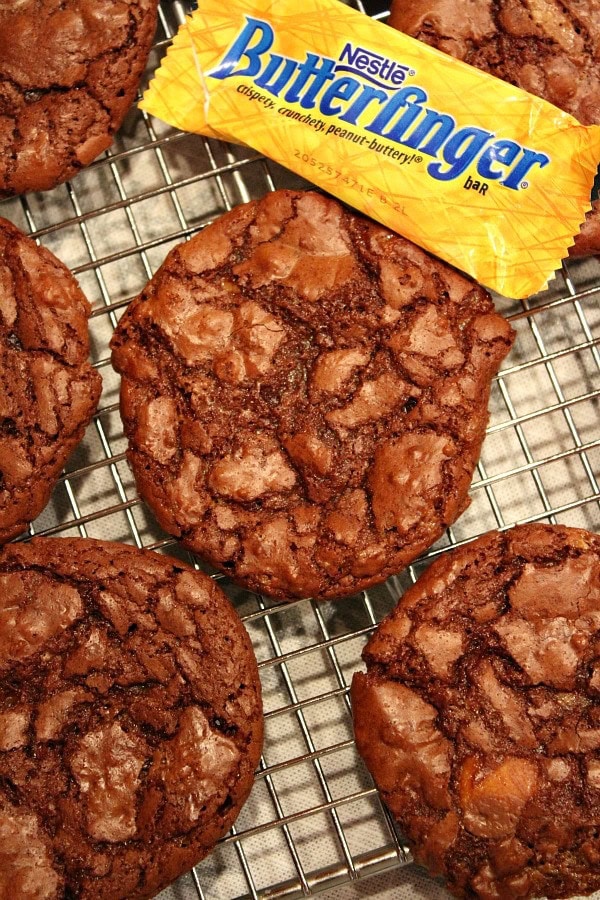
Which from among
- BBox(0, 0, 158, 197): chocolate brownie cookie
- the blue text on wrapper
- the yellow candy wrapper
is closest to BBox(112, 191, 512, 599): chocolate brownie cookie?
the yellow candy wrapper

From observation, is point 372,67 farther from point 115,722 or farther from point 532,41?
point 115,722

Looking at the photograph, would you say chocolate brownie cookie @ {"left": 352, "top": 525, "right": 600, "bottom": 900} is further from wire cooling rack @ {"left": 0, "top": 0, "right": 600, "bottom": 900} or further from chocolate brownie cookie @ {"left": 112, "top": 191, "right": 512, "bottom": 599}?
wire cooling rack @ {"left": 0, "top": 0, "right": 600, "bottom": 900}

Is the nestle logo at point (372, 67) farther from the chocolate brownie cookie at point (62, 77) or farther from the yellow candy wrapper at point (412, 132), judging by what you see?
the chocolate brownie cookie at point (62, 77)

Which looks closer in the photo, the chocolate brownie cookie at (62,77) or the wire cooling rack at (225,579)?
the chocolate brownie cookie at (62,77)

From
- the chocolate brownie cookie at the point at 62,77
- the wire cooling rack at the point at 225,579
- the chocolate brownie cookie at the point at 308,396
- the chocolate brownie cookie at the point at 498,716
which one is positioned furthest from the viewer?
the wire cooling rack at the point at 225,579

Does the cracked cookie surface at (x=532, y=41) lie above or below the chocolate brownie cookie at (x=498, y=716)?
above

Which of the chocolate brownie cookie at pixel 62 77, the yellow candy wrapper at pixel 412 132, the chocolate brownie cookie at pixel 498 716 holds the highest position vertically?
the chocolate brownie cookie at pixel 62 77

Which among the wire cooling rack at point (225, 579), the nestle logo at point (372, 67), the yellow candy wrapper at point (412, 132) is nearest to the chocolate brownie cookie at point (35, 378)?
the wire cooling rack at point (225, 579)
